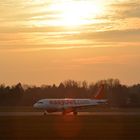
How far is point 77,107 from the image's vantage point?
11050 cm

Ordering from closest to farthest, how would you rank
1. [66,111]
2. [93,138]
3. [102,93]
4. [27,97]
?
[93,138] → [66,111] → [102,93] → [27,97]

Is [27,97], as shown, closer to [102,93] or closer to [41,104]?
[102,93]

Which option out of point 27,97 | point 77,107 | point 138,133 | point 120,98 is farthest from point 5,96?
point 138,133

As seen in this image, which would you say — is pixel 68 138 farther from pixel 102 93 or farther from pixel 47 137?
pixel 102 93

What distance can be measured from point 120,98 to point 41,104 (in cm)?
7746

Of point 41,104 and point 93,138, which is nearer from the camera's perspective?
point 93,138

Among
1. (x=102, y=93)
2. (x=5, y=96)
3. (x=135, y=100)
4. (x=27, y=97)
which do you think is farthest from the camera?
(x=27, y=97)

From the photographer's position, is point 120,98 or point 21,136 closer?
point 21,136

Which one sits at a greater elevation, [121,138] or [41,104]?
[41,104]

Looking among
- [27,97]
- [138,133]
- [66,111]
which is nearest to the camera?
[138,133]

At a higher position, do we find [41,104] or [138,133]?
[41,104]

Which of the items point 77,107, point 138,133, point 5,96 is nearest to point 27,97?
point 5,96

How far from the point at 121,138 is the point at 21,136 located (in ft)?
23.1

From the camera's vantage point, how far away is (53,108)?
353 feet
